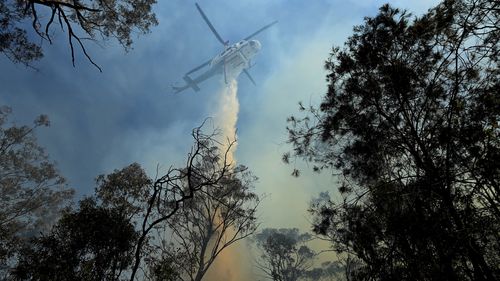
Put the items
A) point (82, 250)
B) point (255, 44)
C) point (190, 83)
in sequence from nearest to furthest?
point (82, 250)
point (255, 44)
point (190, 83)

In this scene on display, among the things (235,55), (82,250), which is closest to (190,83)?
(235,55)

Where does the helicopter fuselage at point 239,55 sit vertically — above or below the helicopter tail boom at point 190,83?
below

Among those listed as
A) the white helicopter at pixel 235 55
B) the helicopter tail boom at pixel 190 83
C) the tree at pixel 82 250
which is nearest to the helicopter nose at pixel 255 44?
the white helicopter at pixel 235 55

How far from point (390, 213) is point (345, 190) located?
2333mm

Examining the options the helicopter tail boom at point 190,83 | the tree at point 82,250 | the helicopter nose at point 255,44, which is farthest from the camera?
the helicopter tail boom at point 190,83

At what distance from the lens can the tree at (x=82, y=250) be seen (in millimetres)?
9969

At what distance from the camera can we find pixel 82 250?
1055cm

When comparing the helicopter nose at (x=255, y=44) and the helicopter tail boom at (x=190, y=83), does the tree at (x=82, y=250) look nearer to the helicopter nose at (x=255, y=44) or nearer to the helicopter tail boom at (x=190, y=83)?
the helicopter nose at (x=255, y=44)

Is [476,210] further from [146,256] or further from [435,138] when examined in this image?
[146,256]

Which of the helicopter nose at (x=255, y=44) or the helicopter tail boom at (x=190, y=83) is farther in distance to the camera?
the helicopter tail boom at (x=190, y=83)

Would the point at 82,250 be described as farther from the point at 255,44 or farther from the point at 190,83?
the point at 190,83

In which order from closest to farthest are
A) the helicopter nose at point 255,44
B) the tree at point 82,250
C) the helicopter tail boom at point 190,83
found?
the tree at point 82,250 → the helicopter nose at point 255,44 → the helicopter tail boom at point 190,83

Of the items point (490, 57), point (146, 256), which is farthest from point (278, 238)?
point (490, 57)

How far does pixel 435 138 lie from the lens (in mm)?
7992
